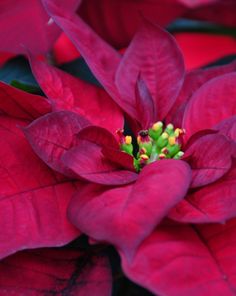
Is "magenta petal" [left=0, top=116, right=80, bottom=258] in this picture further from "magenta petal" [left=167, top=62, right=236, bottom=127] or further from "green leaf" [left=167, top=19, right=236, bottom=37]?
"green leaf" [left=167, top=19, right=236, bottom=37]

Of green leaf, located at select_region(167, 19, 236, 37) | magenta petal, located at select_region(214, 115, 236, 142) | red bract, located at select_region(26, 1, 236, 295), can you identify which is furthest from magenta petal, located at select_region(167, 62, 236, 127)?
green leaf, located at select_region(167, 19, 236, 37)

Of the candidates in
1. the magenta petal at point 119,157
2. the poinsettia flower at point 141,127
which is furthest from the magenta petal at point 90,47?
the magenta petal at point 119,157

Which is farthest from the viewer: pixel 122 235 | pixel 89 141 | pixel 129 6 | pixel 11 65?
pixel 129 6

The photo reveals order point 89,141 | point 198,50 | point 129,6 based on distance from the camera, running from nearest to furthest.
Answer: point 89,141 < point 129,6 < point 198,50

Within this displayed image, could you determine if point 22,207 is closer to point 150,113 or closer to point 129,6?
point 150,113

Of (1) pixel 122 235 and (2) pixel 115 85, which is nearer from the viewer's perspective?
(1) pixel 122 235

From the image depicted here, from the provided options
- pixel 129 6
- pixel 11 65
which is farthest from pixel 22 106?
pixel 129 6

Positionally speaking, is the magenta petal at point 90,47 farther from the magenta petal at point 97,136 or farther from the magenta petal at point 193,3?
the magenta petal at point 193,3
